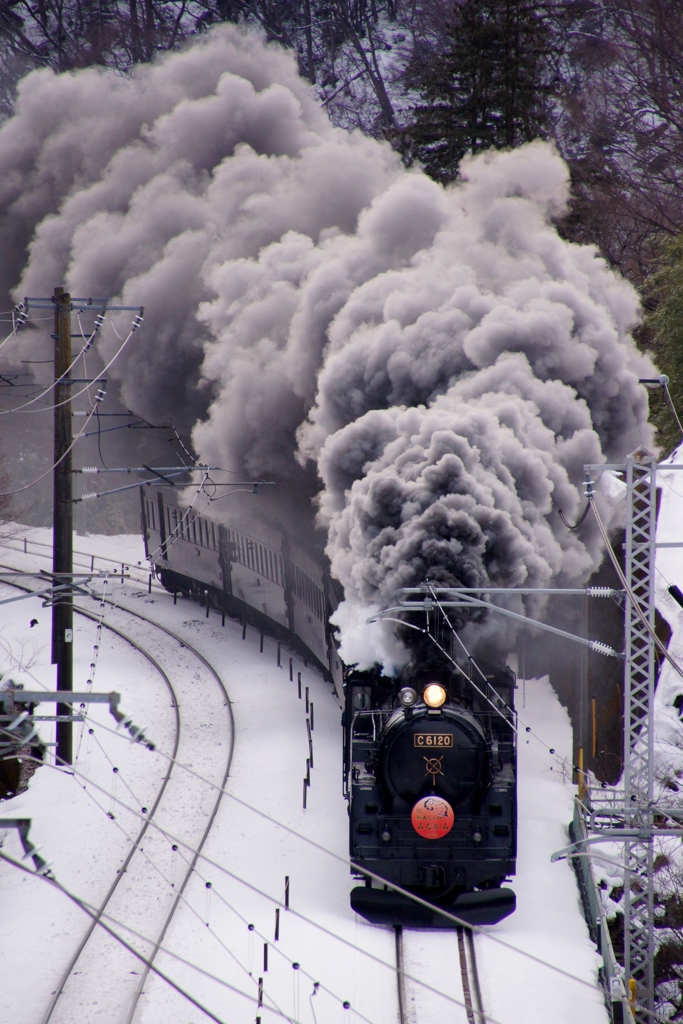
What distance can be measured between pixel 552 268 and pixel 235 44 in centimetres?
1869

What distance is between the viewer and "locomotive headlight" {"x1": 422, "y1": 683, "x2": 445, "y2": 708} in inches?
478

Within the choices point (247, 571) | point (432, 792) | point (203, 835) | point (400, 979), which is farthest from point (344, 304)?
point (400, 979)

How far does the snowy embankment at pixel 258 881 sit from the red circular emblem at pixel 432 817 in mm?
1511

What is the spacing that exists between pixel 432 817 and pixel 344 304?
14002mm

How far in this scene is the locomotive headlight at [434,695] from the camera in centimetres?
1214

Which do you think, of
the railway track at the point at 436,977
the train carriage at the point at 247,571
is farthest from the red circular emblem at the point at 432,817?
the train carriage at the point at 247,571

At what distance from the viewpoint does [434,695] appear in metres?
12.2

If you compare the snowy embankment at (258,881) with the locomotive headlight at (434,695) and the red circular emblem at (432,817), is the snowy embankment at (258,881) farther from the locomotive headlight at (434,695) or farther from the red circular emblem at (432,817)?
the locomotive headlight at (434,695)

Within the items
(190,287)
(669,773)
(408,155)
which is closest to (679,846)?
(669,773)

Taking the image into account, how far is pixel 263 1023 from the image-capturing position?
1108 cm

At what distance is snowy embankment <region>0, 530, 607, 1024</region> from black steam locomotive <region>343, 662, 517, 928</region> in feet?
1.74

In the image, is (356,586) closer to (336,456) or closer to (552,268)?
(336,456)

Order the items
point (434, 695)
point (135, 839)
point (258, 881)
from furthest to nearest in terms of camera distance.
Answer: point (135, 839) < point (258, 881) < point (434, 695)

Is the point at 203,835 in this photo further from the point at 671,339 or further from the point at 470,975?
the point at 671,339
